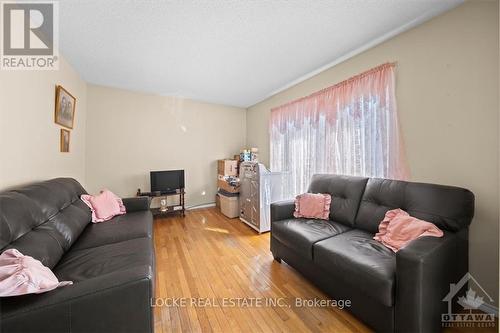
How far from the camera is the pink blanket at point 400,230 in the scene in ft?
4.83

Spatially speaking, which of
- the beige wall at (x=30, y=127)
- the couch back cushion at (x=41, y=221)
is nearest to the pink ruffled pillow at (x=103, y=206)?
the couch back cushion at (x=41, y=221)

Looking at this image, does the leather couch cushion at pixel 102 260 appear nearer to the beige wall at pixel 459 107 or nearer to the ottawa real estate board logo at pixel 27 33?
the ottawa real estate board logo at pixel 27 33

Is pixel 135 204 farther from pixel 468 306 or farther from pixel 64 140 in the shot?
pixel 468 306

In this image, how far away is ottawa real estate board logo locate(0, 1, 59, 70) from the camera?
1.56m

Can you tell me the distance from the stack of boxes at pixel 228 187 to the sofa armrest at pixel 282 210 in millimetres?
1634

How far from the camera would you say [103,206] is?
221cm

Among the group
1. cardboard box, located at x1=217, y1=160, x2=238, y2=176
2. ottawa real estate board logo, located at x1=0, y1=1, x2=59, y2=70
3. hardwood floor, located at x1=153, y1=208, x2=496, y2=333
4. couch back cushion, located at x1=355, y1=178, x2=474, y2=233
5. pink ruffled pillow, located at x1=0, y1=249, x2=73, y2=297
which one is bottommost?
hardwood floor, located at x1=153, y1=208, x2=496, y2=333

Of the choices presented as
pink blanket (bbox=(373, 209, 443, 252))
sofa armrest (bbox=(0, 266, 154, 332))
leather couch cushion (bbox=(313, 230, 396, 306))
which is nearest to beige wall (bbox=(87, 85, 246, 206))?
sofa armrest (bbox=(0, 266, 154, 332))

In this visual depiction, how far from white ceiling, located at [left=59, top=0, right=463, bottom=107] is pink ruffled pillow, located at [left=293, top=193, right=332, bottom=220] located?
1.70 meters

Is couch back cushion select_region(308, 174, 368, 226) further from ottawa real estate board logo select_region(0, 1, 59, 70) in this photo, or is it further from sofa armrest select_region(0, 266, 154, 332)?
ottawa real estate board logo select_region(0, 1, 59, 70)

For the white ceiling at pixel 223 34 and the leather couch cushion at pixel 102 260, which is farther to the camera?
the white ceiling at pixel 223 34

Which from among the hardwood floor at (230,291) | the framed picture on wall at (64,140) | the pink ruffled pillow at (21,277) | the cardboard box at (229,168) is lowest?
the hardwood floor at (230,291)

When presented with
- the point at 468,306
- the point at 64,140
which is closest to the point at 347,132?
the point at 468,306

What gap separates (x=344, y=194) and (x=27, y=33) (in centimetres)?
346
